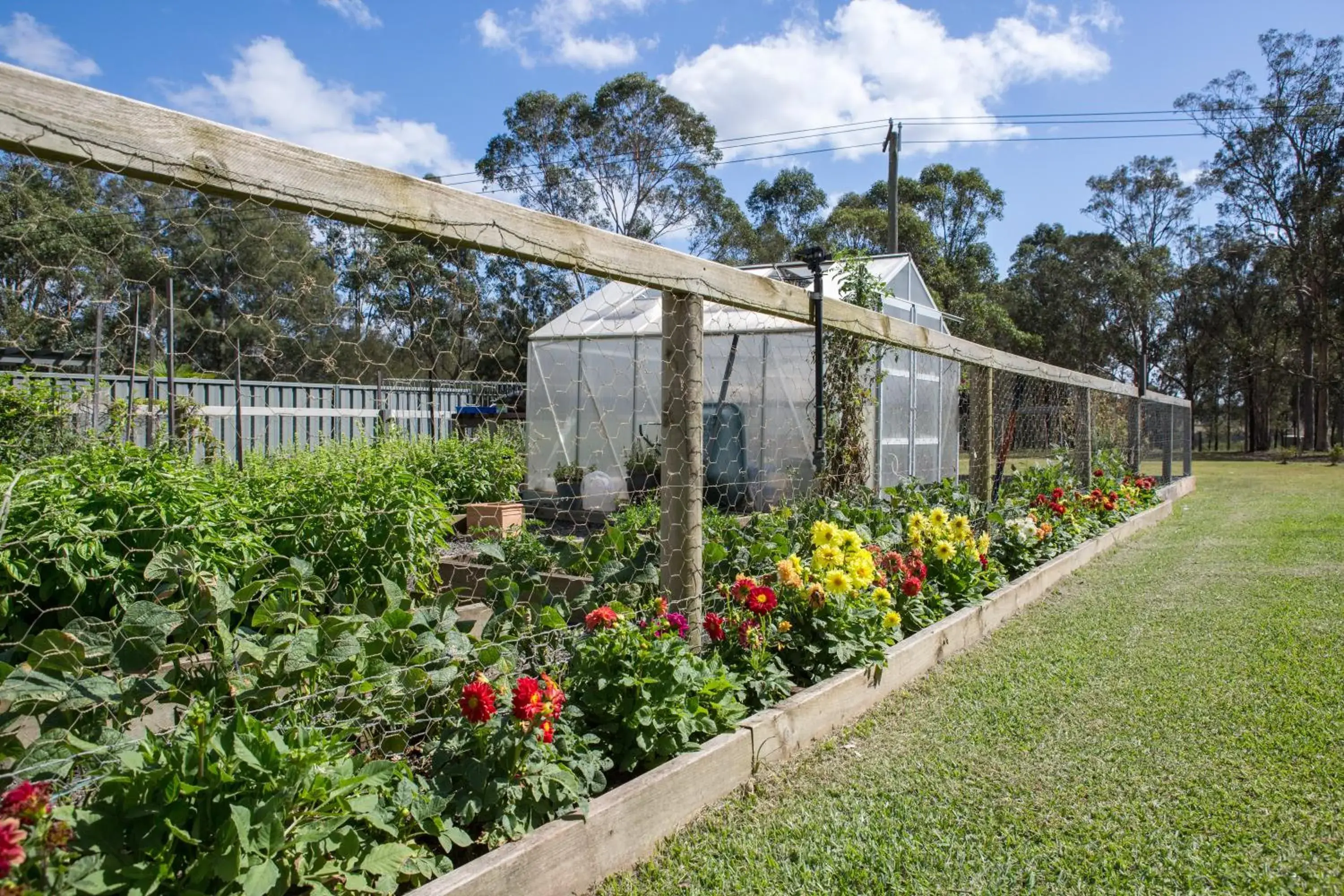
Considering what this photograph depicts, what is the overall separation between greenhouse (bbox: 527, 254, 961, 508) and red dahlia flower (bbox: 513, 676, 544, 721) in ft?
17.7

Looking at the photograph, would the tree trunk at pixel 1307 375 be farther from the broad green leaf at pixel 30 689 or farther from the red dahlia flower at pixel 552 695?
the broad green leaf at pixel 30 689

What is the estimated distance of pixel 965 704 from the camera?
3.30 m

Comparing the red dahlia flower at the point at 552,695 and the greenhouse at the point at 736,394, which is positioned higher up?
the greenhouse at the point at 736,394

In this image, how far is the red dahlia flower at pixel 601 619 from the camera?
94.6 inches

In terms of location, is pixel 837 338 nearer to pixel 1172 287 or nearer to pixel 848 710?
pixel 848 710

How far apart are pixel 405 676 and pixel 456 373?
83 centimetres

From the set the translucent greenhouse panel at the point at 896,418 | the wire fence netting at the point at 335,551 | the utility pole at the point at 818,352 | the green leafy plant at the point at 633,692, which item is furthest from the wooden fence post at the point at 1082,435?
the green leafy plant at the point at 633,692

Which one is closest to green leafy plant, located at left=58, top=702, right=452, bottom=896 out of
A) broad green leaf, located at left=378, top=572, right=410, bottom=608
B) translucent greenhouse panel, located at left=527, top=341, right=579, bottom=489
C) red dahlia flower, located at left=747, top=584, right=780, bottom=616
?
broad green leaf, located at left=378, top=572, right=410, bottom=608

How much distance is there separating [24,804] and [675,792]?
1.45 meters

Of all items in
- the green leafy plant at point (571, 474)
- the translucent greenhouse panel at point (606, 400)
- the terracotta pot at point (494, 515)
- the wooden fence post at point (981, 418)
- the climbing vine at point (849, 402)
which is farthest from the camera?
the translucent greenhouse panel at point (606, 400)

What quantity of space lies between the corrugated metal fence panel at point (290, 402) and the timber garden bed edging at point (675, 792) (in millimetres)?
1172

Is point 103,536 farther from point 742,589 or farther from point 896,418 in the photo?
point 896,418

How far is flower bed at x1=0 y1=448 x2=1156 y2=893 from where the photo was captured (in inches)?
56.7

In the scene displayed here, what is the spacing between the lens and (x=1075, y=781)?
262 centimetres
